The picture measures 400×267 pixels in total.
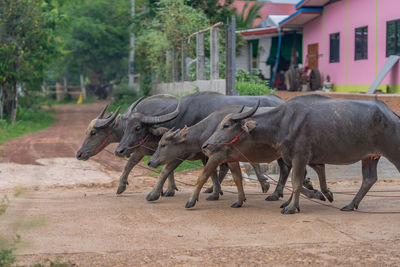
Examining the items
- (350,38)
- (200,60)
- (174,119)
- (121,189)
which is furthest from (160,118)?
(350,38)

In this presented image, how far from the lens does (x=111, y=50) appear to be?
39.3m

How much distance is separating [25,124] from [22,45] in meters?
2.82

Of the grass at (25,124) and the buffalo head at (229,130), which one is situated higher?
the buffalo head at (229,130)

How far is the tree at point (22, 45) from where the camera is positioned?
1998 cm

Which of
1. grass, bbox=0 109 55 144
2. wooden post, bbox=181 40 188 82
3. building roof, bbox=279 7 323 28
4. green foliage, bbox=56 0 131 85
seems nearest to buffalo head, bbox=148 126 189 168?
grass, bbox=0 109 55 144

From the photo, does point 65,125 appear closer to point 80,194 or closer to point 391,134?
point 80,194

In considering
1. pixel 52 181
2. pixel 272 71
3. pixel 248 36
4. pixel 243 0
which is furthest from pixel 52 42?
pixel 243 0

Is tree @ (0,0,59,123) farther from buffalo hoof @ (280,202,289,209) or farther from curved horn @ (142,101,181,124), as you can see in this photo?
buffalo hoof @ (280,202,289,209)

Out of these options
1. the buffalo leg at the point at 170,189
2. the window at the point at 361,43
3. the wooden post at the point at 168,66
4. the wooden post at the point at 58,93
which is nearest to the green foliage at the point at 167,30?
the wooden post at the point at 168,66

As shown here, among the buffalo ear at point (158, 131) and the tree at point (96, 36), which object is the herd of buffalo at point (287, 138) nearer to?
the buffalo ear at point (158, 131)

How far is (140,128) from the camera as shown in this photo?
29.4 feet

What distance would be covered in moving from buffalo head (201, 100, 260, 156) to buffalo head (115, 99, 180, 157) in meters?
1.10

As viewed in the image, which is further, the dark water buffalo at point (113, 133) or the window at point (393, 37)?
the window at point (393, 37)

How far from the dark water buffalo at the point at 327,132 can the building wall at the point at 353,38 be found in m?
9.39
